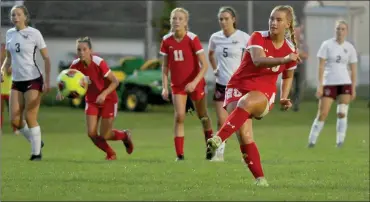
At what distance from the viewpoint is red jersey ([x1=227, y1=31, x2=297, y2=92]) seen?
11.6 metres

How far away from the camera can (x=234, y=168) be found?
14422 millimetres

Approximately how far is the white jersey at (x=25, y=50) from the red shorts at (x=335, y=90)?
20.0 ft

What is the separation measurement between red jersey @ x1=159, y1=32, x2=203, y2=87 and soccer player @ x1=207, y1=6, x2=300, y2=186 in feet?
13.6

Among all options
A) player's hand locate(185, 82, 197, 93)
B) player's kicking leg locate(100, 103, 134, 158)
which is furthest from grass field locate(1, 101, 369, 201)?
player's hand locate(185, 82, 197, 93)

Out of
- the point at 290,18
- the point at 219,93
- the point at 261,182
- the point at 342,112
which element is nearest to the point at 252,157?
the point at 261,182

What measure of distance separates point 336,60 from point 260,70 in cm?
835

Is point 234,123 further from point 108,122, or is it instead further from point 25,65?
point 108,122

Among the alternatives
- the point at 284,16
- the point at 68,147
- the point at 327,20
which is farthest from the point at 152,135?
the point at 327,20

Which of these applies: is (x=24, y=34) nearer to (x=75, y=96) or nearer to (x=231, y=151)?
(x=75, y=96)

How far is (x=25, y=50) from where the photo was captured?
1553 centimetres

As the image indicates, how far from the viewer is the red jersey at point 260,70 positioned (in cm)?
1163

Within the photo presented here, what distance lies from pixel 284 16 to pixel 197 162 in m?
4.41

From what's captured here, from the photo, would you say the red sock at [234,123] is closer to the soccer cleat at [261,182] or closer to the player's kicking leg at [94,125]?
the soccer cleat at [261,182]

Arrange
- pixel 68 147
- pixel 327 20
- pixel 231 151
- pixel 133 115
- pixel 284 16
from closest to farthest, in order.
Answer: pixel 284 16 < pixel 231 151 < pixel 68 147 < pixel 133 115 < pixel 327 20
